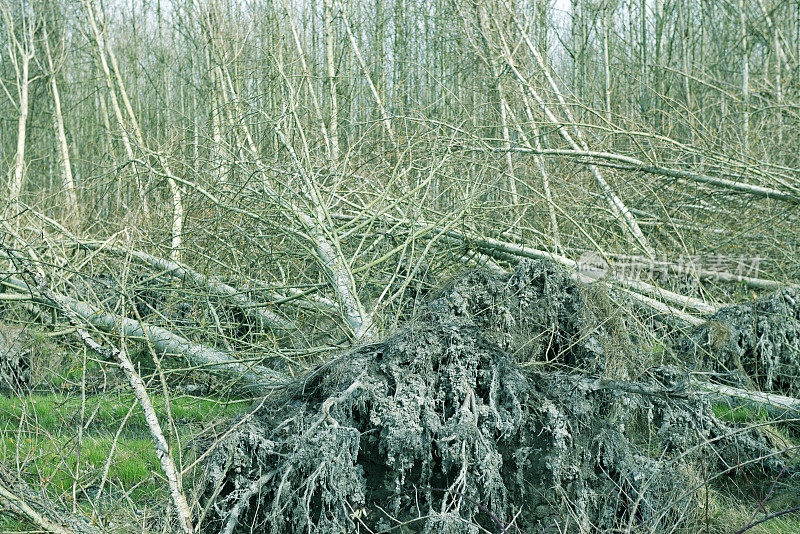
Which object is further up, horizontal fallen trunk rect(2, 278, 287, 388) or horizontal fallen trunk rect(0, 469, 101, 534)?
horizontal fallen trunk rect(0, 469, 101, 534)

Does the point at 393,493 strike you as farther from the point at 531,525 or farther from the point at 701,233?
the point at 701,233

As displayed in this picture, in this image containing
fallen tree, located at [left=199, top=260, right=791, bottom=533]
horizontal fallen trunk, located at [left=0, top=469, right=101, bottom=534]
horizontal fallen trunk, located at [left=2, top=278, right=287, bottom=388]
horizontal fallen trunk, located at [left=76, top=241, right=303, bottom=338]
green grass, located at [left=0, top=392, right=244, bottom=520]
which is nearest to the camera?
horizontal fallen trunk, located at [left=0, top=469, right=101, bottom=534]

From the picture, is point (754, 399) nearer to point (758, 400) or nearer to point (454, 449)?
point (758, 400)

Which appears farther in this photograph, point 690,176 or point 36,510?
point 690,176

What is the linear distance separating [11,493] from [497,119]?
8910mm

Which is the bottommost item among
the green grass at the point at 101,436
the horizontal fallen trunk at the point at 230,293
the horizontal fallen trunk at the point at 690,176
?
the green grass at the point at 101,436

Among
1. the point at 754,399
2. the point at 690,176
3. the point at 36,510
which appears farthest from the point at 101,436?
the point at 690,176

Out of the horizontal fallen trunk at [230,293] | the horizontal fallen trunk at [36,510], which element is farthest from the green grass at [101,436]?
the horizontal fallen trunk at [230,293]

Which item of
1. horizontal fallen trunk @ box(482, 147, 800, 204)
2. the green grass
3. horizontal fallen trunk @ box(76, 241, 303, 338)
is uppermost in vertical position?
horizontal fallen trunk @ box(482, 147, 800, 204)

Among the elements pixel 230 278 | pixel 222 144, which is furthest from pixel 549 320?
pixel 222 144

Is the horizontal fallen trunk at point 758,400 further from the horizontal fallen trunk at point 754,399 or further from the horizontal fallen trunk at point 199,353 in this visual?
the horizontal fallen trunk at point 199,353

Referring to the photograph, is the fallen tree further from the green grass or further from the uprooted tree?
the green grass

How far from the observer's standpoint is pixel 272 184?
577 cm

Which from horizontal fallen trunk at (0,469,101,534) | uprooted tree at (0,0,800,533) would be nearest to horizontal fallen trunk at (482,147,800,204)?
uprooted tree at (0,0,800,533)
